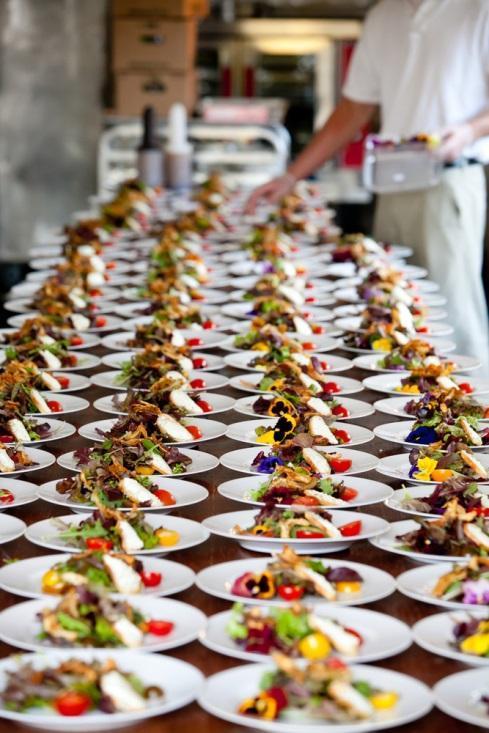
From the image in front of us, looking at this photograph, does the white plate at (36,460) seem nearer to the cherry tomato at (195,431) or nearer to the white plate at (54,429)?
the white plate at (54,429)

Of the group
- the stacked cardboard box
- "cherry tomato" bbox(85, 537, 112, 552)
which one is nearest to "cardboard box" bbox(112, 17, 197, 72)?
the stacked cardboard box

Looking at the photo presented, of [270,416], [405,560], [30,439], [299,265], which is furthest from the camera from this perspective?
[299,265]

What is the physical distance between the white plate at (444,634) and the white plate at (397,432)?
0.82 meters

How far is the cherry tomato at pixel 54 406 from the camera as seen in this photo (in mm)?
2797

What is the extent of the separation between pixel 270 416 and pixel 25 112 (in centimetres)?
659

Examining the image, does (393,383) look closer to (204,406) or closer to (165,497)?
(204,406)

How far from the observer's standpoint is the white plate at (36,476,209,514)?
213 centimetres

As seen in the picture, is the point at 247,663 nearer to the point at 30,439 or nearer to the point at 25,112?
the point at 30,439

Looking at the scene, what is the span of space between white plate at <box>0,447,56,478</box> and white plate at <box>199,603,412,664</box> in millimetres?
747

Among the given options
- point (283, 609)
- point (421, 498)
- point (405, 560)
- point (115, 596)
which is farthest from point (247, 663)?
point (421, 498)

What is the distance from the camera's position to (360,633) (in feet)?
5.41

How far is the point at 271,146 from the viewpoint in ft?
30.3

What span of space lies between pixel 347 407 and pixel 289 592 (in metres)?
1.11

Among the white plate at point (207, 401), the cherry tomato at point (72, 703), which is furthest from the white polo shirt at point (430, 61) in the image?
the cherry tomato at point (72, 703)
